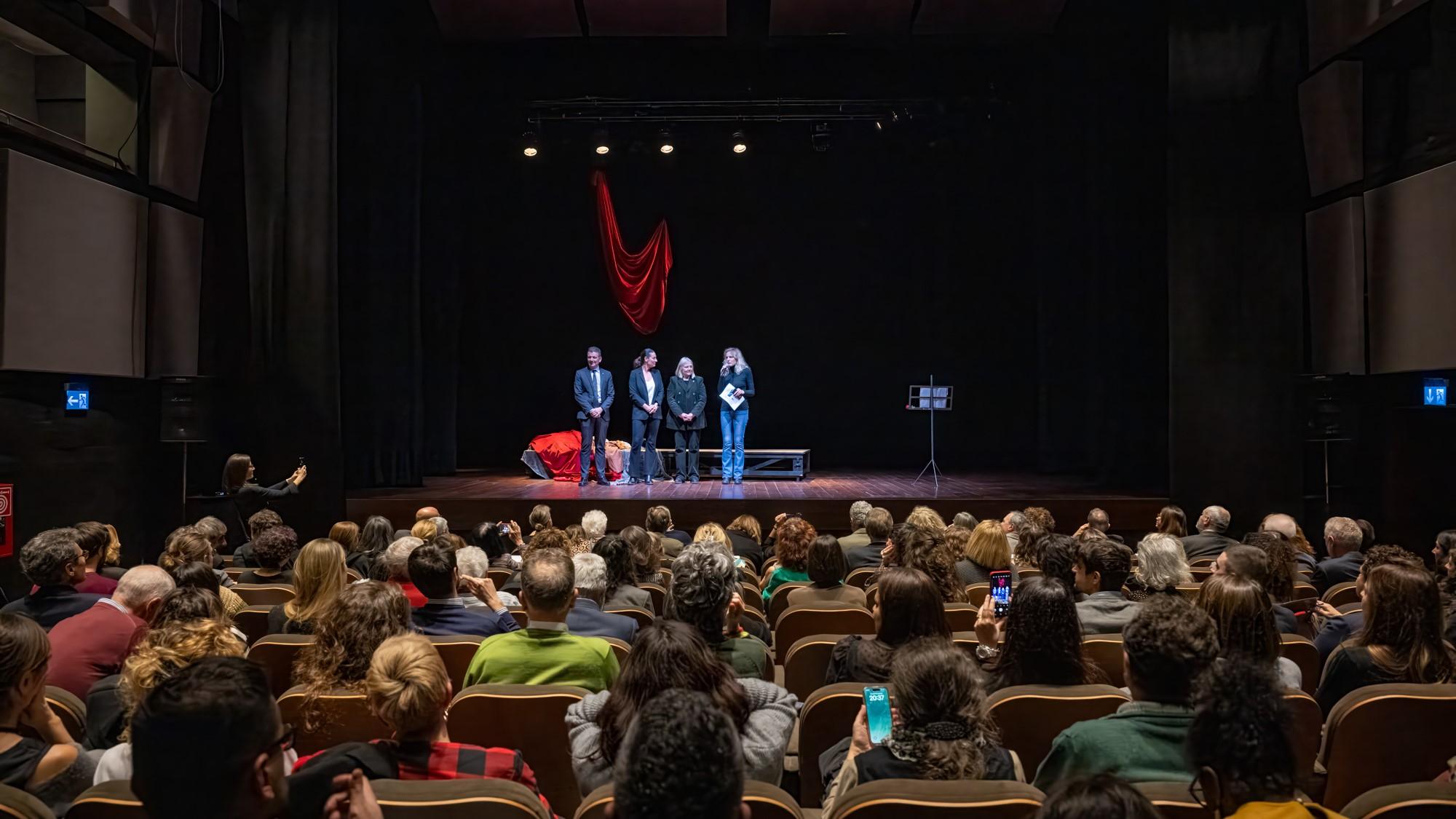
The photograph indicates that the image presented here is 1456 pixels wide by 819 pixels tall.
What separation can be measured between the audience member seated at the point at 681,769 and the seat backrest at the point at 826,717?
118 cm

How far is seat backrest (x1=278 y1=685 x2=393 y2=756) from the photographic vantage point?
8.11 feet

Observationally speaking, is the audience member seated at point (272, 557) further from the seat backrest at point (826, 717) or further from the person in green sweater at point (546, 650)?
the seat backrest at point (826, 717)

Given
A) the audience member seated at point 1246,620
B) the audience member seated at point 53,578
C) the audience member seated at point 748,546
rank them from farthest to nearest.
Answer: the audience member seated at point 748,546 < the audience member seated at point 53,578 < the audience member seated at point 1246,620

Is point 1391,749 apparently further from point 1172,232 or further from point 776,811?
point 1172,232

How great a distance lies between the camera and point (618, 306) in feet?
44.3

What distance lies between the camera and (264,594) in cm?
438

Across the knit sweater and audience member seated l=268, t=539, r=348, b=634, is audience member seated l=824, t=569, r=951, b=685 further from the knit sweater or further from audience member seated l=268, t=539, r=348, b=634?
audience member seated l=268, t=539, r=348, b=634

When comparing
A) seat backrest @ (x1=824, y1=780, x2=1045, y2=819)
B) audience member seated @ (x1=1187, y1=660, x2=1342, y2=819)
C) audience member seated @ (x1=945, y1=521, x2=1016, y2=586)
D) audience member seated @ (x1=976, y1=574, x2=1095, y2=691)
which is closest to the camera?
audience member seated @ (x1=1187, y1=660, x2=1342, y2=819)

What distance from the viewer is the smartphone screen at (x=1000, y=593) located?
3070 millimetres

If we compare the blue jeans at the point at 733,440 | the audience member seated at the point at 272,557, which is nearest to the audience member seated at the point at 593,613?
the audience member seated at the point at 272,557

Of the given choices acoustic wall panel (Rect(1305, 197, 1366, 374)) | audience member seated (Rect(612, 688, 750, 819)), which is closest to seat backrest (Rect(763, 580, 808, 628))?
audience member seated (Rect(612, 688, 750, 819))

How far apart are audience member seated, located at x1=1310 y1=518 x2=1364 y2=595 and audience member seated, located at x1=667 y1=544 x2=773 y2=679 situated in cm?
300

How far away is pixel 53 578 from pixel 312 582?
35.2 inches

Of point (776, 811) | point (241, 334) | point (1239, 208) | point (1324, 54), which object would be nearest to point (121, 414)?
point (241, 334)
